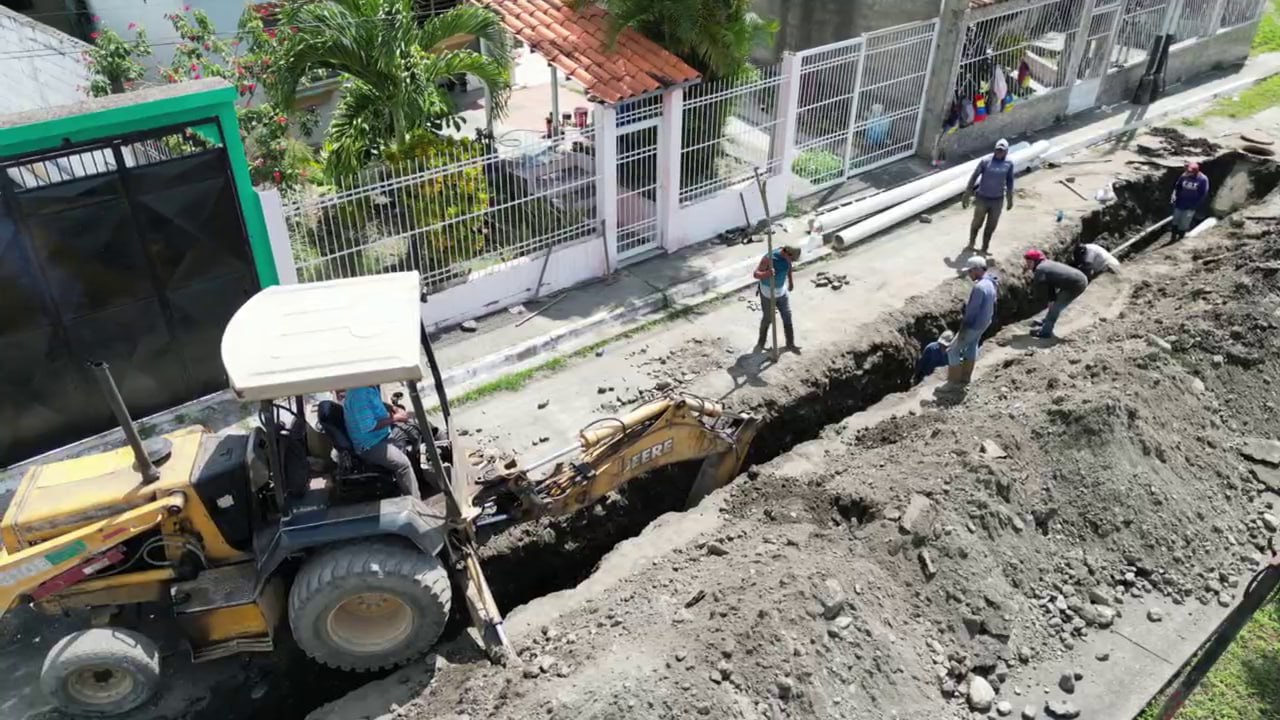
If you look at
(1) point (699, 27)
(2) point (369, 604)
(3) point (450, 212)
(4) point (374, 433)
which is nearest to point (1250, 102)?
(1) point (699, 27)

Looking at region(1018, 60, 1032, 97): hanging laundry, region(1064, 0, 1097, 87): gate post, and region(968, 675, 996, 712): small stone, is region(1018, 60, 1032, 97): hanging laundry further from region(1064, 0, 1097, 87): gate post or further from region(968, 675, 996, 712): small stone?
region(968, 675, 996, 712): small stone

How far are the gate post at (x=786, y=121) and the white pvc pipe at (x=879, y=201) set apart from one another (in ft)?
2.70

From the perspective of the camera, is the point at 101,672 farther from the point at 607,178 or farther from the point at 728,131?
the point at 728,131

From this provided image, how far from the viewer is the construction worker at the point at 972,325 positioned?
9.45 metres

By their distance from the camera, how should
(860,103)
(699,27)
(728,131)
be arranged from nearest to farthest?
(699,27), (728,131), (860,103)

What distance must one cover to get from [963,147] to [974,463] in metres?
9.25

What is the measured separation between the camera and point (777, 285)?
10047 millimetres

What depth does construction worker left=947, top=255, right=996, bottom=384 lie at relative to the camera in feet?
31.0

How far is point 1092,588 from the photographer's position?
748 cm

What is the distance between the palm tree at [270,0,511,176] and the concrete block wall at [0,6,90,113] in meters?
3.88

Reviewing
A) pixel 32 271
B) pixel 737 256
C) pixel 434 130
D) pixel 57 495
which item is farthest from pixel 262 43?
pixel 57 495

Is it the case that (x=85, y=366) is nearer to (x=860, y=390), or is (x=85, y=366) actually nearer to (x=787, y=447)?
(x=787, y=447)

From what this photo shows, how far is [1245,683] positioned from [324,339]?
687 centimetres

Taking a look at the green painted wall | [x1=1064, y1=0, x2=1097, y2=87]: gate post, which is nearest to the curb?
the green painted wall
